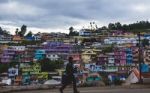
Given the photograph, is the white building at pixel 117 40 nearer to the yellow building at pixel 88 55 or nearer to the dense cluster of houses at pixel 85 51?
the dense cluster of houses at pixel 85 51

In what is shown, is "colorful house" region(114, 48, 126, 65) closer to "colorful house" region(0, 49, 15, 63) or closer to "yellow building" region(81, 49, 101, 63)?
"yellow building" region(81, 49, 101, 63)

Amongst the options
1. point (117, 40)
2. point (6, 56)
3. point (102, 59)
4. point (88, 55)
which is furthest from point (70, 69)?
point (117, 40)

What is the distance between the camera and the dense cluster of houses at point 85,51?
89.7 metres

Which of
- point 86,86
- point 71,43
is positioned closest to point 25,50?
point 71,43

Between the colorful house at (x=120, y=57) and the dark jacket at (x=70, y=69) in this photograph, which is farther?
the colorful house at (x=120, y=57)

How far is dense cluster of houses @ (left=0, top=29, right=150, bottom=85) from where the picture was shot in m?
89.7

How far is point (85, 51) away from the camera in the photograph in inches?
4237

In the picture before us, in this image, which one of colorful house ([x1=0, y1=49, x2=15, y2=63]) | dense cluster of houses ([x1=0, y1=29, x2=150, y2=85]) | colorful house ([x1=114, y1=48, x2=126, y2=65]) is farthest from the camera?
colorful house ([x1=114, y1=48, x2=126, y2=65])

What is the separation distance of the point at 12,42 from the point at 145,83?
10497 cm

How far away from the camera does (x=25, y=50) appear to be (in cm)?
10619

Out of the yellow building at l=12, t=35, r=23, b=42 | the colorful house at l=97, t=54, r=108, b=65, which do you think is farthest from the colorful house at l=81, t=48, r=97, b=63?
the yellow building at l=12, t=35, r=23, b=42

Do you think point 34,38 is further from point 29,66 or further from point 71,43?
point 29,66

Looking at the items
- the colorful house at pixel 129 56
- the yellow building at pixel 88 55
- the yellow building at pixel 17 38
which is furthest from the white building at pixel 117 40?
the yellow building at pixel 17 38

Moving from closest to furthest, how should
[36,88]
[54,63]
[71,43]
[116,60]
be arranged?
[36,88] → [54,63] → [116,60] → [71,43]
